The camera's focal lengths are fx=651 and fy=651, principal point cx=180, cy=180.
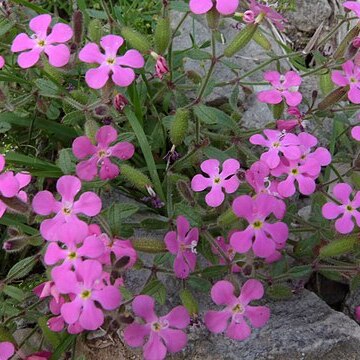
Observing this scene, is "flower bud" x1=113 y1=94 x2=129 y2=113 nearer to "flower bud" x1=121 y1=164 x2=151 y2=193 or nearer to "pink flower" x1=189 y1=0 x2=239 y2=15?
"flower bud" x1=121 y1=164 x2=151 y2=193

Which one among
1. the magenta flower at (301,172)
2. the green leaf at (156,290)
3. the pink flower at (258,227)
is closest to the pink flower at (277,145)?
the magenta flower at (301,172)

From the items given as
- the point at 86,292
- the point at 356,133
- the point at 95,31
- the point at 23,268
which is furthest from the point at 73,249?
the point at 356,133

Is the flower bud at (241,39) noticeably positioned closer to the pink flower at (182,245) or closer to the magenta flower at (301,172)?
the magenta flower at (301,172)

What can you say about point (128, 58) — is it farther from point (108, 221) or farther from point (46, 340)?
point (46, 340)

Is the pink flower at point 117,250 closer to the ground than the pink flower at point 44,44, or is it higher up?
closer to the ground

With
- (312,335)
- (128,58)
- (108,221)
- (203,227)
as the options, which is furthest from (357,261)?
(128,58)

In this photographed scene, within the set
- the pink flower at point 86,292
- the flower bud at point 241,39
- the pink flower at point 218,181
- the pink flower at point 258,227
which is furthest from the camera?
the flower bud at point 241,39

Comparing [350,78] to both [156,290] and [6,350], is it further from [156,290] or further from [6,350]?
[6,350]

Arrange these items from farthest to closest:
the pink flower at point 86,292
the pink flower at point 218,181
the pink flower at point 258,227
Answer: the pink flower at point 218,181 → the pink flower at point 258,227 → the pink flower at point 86,292
